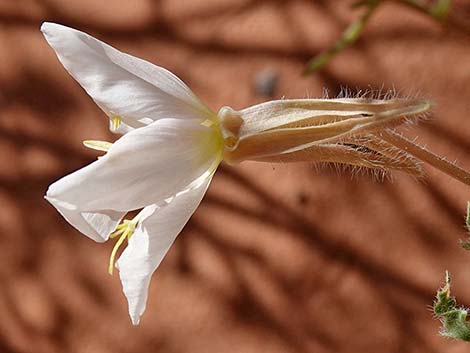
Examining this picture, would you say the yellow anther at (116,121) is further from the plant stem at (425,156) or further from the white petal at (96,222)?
the plant stem at (425,156)

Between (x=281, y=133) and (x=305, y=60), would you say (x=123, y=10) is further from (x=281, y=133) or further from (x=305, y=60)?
(x=281, y=133)

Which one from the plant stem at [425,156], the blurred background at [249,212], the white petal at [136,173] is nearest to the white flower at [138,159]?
the white petal at [136,173]

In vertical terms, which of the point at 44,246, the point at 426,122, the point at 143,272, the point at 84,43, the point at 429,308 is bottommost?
the point at 143,272

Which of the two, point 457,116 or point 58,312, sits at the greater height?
point 457,116

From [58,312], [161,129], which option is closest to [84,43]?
[161,129]

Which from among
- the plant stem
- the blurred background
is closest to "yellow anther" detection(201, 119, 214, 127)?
the plant stem

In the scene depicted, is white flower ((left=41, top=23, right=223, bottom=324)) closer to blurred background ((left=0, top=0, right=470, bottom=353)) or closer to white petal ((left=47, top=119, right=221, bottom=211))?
white petal ((left=47, top=119, right=221, bottom=211))
